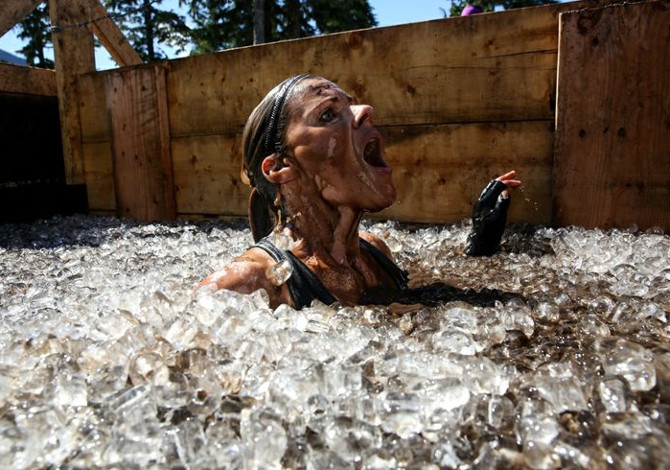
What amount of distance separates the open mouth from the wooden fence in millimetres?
2013

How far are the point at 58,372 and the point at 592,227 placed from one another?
3653 mm

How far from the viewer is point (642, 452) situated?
1.09 metres

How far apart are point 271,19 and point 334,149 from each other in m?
18.1

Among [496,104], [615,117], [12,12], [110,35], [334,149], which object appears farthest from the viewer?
[110,35]

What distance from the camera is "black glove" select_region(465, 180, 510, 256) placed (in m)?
3.47

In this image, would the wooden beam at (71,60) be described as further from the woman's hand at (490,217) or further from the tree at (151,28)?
the tree at (151,28)

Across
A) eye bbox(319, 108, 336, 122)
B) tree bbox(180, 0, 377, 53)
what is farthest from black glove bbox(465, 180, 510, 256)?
tree bbox(180, 0, 377, 53)

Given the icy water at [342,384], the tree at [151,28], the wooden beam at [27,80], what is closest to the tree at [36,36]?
the tree at [151,28]

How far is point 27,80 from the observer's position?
675 cm

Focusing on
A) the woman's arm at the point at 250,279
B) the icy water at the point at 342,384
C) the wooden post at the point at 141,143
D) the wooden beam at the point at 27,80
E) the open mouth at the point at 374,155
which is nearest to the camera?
the icy water at the point at 342,384

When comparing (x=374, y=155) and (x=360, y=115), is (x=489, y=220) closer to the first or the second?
(x=374, y=155)

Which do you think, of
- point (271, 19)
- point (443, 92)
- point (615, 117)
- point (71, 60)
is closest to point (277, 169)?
point (443, 92)

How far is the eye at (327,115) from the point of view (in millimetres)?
2305

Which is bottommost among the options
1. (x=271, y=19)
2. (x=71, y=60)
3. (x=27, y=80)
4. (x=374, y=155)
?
(x=374, y=155)
